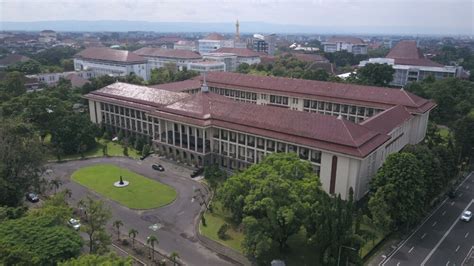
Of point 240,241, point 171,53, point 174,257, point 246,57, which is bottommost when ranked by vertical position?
point 240,241

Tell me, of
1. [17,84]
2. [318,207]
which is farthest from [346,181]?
[17,84]

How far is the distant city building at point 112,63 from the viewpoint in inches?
5320

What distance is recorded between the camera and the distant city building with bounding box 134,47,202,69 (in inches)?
5846

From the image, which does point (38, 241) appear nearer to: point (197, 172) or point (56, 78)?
point (197, 172)

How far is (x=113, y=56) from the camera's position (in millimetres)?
139500

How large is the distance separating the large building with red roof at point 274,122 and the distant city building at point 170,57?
63.0m

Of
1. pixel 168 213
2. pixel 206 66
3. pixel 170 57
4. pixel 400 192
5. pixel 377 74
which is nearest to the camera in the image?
pixel 400 192

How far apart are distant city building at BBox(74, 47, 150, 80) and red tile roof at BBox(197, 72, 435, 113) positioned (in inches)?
2217

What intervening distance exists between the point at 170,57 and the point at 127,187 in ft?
349

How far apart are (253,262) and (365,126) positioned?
25575 mm

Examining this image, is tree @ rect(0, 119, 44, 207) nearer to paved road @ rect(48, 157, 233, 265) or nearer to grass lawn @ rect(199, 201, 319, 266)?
paved road @ rect(48, 157, 233, 265)

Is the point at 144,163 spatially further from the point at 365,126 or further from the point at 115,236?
the point at 365,126

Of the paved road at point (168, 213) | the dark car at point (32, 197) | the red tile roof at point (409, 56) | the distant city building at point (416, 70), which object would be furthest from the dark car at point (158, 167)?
the red tile roof at point (409, 56)

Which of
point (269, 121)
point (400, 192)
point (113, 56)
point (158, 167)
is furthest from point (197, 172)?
point (113, 56)
